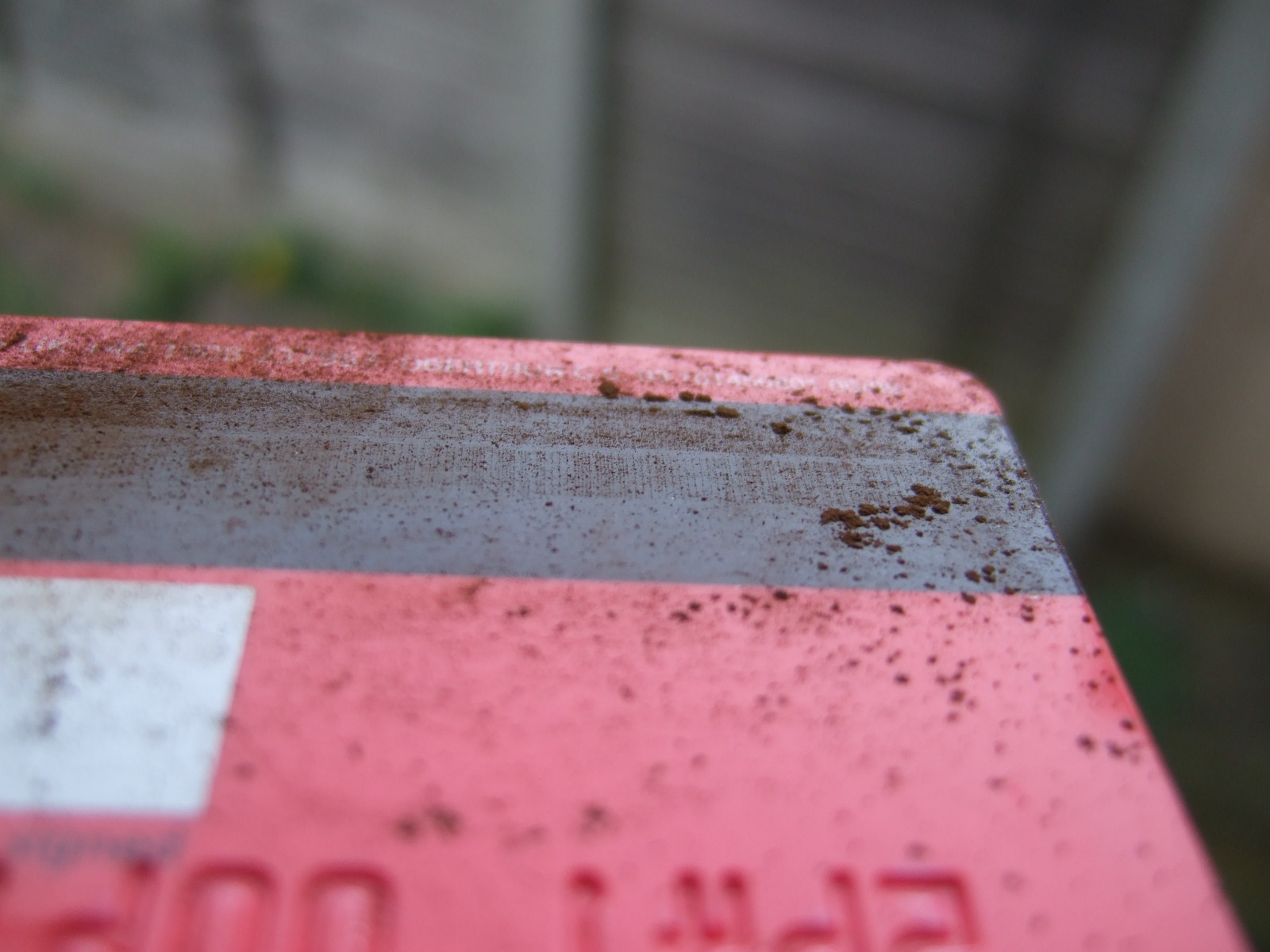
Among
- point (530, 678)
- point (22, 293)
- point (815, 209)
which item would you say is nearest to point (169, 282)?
point (22, 293)

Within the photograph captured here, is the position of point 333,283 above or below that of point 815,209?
above

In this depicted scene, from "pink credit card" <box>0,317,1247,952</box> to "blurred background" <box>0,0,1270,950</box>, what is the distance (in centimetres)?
125

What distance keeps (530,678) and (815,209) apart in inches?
65.1

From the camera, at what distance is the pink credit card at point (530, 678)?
50 centimetres

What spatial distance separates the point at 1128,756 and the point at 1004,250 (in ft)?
5.06

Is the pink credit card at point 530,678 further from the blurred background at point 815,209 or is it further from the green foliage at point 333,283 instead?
the green foliage at point 333,283

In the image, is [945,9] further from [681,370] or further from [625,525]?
[625,525]

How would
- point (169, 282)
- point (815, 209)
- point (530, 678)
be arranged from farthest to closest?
point (169, 282)
point (815, 209)
point (530, 678)

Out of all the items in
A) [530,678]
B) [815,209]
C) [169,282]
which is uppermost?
[169,282]

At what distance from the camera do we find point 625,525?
68 cm

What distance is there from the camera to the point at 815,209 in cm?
202

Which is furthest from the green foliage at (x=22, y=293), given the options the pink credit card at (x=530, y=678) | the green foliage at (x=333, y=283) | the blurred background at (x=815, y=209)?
the pink credit card at (x=530, y=678)

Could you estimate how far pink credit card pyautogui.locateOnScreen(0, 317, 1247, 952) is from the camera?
500 mm

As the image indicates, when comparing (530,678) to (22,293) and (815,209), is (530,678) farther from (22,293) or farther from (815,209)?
(22,293)
